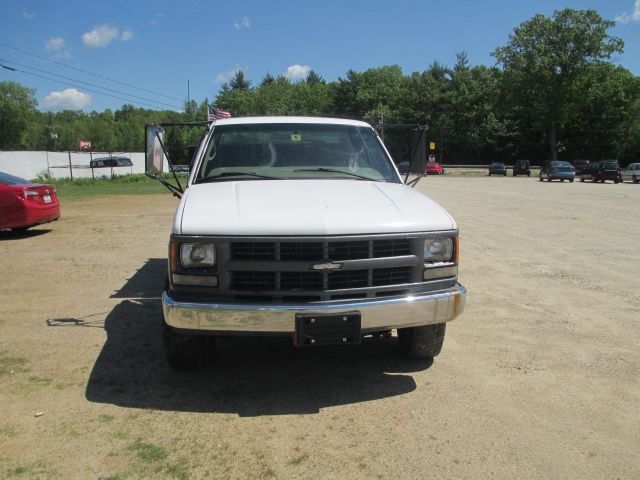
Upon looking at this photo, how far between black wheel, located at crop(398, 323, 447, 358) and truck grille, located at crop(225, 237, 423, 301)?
0.80 meters

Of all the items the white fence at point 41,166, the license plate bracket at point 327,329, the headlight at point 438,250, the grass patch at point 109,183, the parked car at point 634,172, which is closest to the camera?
the license plate bracket at point 327,329

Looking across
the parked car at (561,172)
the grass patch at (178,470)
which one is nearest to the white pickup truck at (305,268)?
the grass patch at (178,470)

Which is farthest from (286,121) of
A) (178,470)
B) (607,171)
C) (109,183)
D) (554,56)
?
(554,56)

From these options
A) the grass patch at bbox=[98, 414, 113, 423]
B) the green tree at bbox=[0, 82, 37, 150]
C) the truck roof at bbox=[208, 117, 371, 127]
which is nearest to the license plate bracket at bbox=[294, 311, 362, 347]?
the grass patch at bbox=[98, 414, 113, 423]

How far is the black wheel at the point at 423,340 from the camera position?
428 centimetres

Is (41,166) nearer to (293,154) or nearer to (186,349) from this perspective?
(293,154)

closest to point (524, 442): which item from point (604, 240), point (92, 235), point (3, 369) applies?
point (3, 369)

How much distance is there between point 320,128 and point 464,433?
3199 mm

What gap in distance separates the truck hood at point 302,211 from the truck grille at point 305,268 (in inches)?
3.8

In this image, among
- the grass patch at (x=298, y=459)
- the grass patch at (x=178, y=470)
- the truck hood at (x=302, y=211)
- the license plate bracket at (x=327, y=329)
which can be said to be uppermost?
the truck hood at (x=302, y=211)

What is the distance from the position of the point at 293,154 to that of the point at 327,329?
2.18 metres

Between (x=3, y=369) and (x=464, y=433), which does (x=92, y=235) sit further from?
(x=464, y=433)

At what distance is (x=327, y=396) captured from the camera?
153 inches

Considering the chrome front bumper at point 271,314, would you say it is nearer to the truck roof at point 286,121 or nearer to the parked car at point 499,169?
the truck roof at point 286,121
